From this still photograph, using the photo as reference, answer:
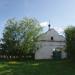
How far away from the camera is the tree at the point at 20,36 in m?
39.9

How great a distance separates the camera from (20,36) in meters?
40.7

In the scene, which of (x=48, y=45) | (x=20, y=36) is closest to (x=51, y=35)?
(x=48, y=45)

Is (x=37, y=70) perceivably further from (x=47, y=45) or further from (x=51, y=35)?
(x=51, y=35)

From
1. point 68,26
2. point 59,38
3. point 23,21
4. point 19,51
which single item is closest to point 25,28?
point 23,21

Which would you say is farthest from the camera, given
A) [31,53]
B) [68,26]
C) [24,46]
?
[31,53]

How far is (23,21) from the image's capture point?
4138cm

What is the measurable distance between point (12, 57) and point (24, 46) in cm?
367

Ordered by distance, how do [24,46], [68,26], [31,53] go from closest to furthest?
[68,26] < [24,46] < [31,53]

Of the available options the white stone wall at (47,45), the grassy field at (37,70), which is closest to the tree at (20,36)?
the white stone wall at (47,45)

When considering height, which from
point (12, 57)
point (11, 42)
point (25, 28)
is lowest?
point (12, 57)

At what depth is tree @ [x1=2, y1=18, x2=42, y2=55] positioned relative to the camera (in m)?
39.9

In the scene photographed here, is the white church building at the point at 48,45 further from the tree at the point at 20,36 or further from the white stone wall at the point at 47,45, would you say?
the tree at the point at 20,36

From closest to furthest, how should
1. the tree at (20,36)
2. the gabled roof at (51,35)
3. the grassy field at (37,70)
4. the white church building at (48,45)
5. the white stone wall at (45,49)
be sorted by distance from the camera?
the grassy field at (37,70) < the tree at (20,36) < the white church building at (48,45) < the white stone wall at (45,49) < the gabled roof at (51,35)

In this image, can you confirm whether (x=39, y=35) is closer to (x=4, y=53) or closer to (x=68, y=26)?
(x=4, y=53)
